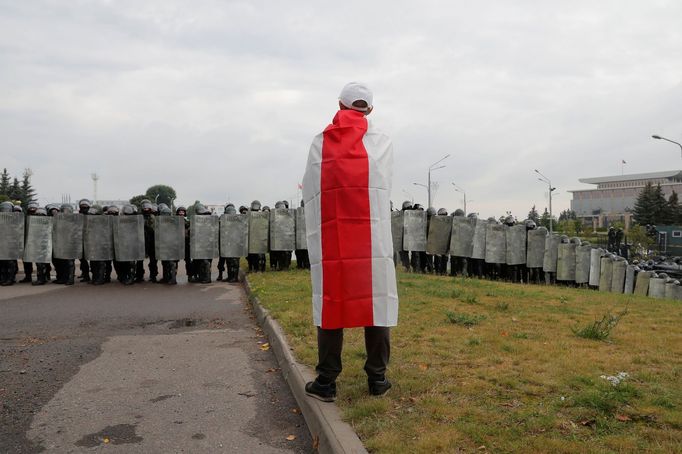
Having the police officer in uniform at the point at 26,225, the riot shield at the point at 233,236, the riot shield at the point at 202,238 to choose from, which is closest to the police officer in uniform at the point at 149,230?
the riot shield at the point at 202,238

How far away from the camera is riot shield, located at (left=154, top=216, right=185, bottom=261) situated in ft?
44.3

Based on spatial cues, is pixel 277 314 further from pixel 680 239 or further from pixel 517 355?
pixel 680 239

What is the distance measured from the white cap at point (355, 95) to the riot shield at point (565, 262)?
1395 cm

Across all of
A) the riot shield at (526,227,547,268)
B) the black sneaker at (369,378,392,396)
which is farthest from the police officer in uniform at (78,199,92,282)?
the riot shield at (526,227,547,268)

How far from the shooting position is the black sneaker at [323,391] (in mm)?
4395

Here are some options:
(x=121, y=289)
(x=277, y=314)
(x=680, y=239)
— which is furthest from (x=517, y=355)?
(x=680, y=239)

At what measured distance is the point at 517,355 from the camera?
18.2 ft

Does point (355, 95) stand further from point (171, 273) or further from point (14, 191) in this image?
point (14, 191)

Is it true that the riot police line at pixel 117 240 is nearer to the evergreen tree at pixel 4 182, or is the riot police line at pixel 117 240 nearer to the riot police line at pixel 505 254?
the riot police line at pixel 505 254

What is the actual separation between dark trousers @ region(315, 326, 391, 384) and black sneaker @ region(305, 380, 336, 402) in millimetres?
37

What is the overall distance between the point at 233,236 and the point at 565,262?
30.9 ft

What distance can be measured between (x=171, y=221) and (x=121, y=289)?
187cm

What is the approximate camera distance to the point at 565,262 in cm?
1698

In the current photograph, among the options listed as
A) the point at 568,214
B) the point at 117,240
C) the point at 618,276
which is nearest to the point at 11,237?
the point at 117,240
